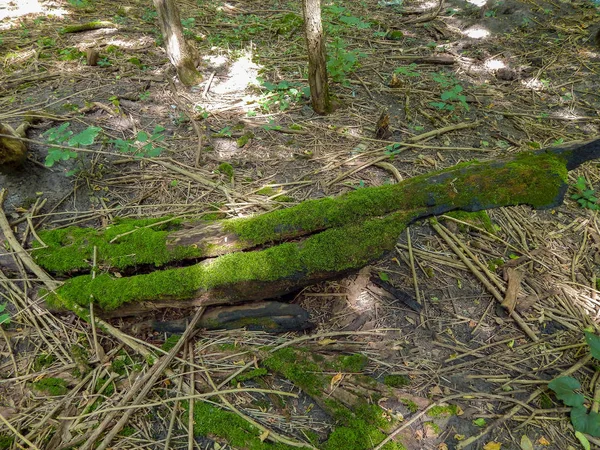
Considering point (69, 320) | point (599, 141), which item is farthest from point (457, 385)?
point (69, 320)

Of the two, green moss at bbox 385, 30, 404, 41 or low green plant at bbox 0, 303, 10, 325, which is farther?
green moss at bbox 385, 30, 404, 41

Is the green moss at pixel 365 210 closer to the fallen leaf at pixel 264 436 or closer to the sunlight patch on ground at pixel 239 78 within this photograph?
the fallen leaf at pixel 264 436

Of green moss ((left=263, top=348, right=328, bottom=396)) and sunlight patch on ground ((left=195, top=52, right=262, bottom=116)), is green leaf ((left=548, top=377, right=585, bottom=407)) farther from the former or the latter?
sunlight patch on ground ((left=195, top=52, right=262, bottom=116))

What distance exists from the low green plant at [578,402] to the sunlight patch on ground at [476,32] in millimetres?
5907

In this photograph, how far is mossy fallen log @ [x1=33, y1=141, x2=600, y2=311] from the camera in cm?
222

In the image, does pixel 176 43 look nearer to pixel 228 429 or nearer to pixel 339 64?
pixel 339 64

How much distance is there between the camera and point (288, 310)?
229 centimetres

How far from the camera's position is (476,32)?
20.5ft

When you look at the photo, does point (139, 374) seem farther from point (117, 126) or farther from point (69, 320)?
point (117, 126)

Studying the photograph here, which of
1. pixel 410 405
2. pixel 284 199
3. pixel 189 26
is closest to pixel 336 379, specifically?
pixel 410 405

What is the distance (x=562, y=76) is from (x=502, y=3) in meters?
2.57

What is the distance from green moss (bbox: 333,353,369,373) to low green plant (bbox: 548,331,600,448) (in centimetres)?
111

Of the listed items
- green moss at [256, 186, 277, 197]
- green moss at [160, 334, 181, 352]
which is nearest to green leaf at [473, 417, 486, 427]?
green moss at [160, 334, 181, 352]

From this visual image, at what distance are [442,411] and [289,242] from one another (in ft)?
4.47
